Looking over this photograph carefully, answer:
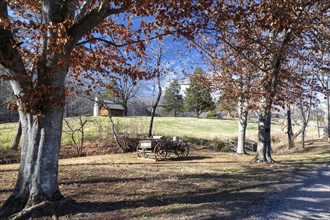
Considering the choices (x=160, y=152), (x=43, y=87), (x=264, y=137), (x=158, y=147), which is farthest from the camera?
(x=160, y=152)

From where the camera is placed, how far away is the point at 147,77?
23.6ft

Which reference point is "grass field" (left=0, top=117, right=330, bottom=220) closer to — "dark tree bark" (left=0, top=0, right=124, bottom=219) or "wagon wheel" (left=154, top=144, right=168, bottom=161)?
"dark tree bark" (left=0, top=0, right=124, bottom=219)

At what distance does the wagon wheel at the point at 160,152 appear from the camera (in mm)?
13695

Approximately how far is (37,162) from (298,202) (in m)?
5.19

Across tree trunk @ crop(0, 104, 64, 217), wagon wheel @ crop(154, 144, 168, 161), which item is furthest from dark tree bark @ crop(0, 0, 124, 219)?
wagon wheel @ crop(154, 144, 168, 161)

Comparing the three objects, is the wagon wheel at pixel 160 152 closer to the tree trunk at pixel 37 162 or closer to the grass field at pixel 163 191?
Result: the grass field at pixel 163 191

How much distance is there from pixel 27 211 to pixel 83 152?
44.0ft

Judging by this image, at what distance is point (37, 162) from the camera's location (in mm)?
5086

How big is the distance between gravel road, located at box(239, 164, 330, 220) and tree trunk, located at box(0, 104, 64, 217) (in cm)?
341

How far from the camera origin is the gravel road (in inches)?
207

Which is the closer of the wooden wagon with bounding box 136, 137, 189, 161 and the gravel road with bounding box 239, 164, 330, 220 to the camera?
the gravel road with bounding box 239, 164, 330, 220

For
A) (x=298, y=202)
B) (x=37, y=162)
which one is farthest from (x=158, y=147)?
(x=37, y=162)

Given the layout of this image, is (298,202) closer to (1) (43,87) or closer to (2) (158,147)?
(1) (43,87)

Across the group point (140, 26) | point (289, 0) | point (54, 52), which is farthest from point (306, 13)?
point (54, 52)
